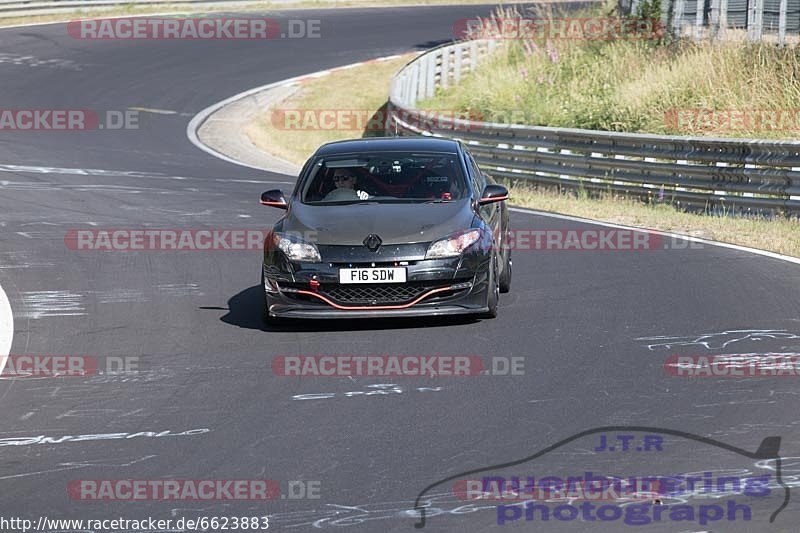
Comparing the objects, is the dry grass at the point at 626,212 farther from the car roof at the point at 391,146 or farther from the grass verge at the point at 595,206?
the car roof at the point at 391,146

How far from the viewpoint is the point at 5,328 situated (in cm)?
1080

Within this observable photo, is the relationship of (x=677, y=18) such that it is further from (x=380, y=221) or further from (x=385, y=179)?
(x=380, y=221)

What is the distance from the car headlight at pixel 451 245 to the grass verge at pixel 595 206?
4955mm

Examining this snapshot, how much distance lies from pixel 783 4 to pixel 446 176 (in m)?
16.1

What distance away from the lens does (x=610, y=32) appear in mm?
29641

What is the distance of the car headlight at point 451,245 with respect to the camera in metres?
10.1

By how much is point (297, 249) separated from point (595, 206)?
29.6 feet

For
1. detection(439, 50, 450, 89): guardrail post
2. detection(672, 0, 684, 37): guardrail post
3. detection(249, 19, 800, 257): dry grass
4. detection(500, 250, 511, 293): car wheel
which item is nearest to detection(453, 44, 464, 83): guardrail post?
detection(439, 50, 450, 89): guardrail post

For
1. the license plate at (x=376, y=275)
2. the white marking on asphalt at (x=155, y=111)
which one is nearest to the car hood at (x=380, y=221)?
the license plate at (x=376, y=275)

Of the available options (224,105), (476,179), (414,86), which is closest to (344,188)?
(476,179)

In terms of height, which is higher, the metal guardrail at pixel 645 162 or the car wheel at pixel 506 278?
the car wheel at pixel 506 278

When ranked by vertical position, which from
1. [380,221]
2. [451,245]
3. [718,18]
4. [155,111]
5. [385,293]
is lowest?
[155,111]

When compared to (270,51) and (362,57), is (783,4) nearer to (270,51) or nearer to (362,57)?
Answer: (362,57)

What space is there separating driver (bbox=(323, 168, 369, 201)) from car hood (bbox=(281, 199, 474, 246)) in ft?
0.61
